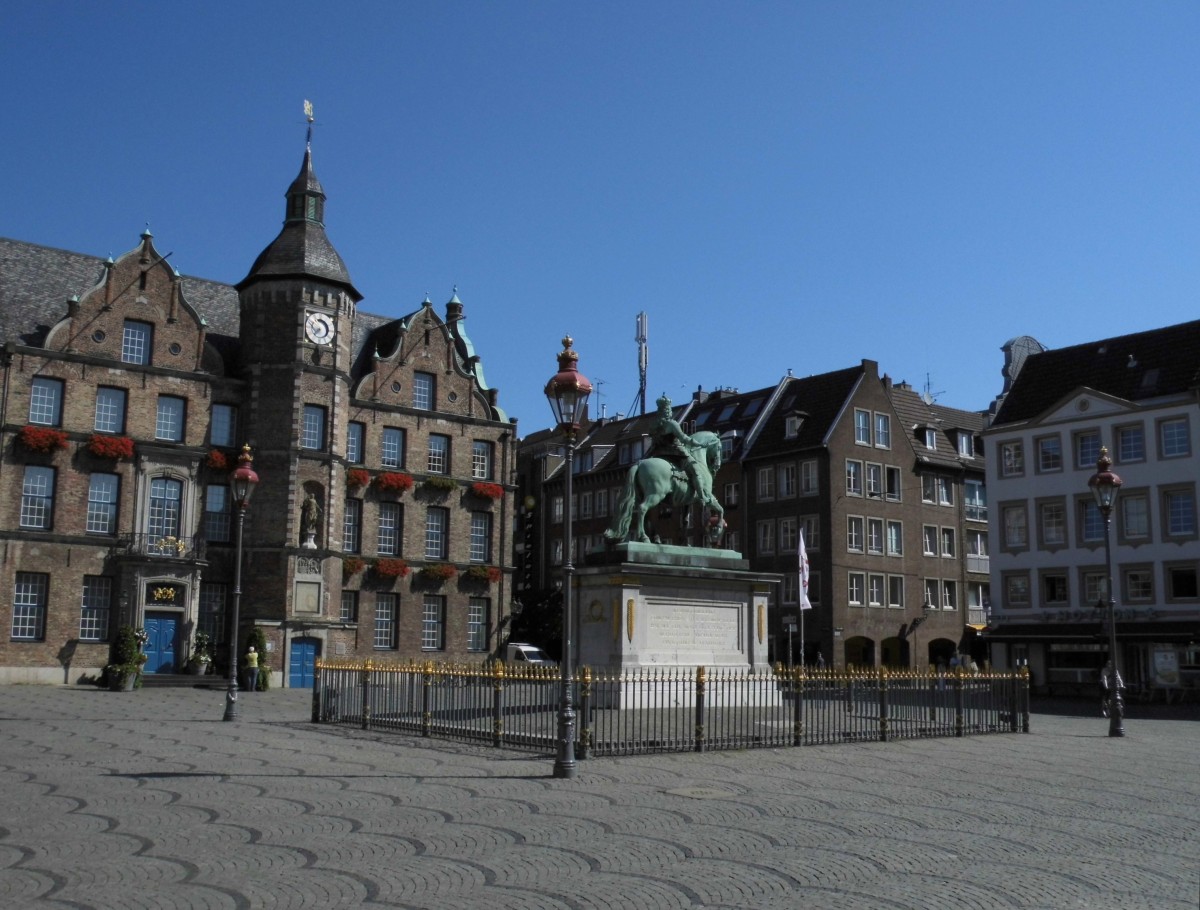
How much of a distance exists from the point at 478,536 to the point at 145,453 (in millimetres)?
15457

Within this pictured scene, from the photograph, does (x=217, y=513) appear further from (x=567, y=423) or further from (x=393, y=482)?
(x=567, y=423)

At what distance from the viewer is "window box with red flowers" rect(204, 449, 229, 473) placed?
152 feet

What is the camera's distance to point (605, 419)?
84.1 m

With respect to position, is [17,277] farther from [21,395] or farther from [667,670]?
[667,670]

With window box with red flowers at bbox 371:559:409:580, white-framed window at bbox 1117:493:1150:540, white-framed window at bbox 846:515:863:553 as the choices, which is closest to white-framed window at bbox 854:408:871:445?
white-framed window at bbox 846:515:863:553

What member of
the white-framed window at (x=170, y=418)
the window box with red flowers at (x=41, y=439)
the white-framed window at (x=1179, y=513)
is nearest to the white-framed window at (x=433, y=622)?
the white-framed window at (x=170, y=418)

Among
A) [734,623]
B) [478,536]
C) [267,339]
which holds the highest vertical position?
[267,339]

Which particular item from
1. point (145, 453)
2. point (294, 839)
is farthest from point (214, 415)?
point (294, 839)

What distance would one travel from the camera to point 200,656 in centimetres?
4338

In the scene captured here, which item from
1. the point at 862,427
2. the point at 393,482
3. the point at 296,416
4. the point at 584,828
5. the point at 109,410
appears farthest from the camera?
the point at 862,427

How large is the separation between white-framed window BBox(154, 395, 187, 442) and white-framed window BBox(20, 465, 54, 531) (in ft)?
13.8

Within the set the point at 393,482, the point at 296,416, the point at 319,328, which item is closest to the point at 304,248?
the point at 319,328

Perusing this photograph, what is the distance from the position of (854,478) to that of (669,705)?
43.1 meters

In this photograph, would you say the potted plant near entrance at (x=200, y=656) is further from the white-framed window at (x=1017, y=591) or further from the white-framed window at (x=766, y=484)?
the white-framed window at (x=1017, y=591)
